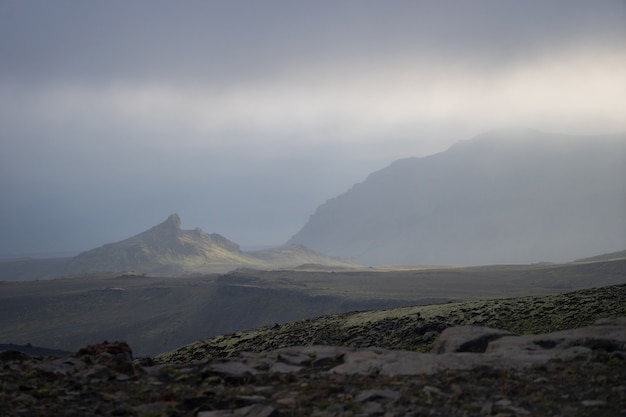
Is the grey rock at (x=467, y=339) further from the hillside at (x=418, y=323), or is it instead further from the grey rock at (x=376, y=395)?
the grey rock at (x=376, y=395)

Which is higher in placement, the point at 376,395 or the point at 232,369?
the point at 232,369

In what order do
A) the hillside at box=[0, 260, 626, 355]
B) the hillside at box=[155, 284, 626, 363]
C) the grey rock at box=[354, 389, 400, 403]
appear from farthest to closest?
the hillside at box=[0, 260, 626, 355]
the hillside at box=[155, 284, 626, 363]
the grey rock at box=[354, 389, 400, 403]

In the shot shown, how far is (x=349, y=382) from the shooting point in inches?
816

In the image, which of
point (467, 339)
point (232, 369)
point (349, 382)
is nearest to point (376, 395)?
point (349, 382)

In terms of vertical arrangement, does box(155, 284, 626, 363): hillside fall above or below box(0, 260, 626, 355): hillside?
above

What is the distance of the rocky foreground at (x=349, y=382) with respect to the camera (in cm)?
1769

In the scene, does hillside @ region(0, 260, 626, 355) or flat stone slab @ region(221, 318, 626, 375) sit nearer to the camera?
flat stone slab @ region(221, 318, 626, 375)

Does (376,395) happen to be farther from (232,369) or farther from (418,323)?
(418,323)

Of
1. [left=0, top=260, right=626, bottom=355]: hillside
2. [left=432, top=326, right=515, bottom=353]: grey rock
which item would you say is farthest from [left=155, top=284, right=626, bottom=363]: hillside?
[left=0, top=260, right=626, bottom=355]: hillside

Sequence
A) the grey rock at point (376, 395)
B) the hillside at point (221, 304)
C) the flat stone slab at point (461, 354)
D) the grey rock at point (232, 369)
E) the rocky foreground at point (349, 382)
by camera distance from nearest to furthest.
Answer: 1. the rocky foreground at point (349, 382)
2. the grey rock at point (376, 395)
3. the flat stone slab at point (461, 354)
4. the grey rock at point (232, 369)
5. the hillside at point (221, 304)

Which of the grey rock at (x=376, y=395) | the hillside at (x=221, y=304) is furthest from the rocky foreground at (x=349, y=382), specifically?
the hillside at (x=221, y=304)

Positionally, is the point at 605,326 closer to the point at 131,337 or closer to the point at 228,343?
the point at 228,343

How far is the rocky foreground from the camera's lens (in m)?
17.7

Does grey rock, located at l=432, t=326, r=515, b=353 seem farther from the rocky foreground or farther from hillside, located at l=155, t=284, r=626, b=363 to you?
hillside, located at l=155, t=284, r=626, b=363
